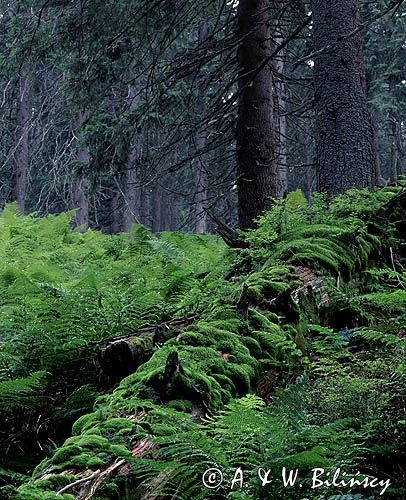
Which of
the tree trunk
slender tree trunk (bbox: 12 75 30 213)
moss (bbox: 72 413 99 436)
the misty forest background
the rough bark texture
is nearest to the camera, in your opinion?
moss (bbox: 72 413 99 436)

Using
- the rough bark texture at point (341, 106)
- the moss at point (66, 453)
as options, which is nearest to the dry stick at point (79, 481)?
the moss at point (66, 453)

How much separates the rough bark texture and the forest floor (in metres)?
0.57

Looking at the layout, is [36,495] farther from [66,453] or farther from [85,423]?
[85,423]

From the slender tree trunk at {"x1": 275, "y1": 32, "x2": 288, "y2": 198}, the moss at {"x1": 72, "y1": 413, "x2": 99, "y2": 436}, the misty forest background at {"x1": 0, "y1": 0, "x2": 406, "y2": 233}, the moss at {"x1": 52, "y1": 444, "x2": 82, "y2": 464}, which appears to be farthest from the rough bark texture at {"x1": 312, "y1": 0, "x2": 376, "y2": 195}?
the moss at {"x1": 52, "y1": 444, "x2": 82, "y2": 464}

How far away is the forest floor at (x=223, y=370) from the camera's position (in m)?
1.67

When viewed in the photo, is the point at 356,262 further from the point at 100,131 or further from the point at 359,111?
the point at 100,131

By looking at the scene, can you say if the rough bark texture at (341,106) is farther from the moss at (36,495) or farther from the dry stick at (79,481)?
the moss at (36,495)

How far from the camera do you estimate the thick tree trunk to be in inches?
268

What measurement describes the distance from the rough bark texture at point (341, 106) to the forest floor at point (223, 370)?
57 centimetres

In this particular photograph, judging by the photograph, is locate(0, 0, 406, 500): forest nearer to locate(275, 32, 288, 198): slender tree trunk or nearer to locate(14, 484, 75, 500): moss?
locate(14, 484, 75, 500): moss

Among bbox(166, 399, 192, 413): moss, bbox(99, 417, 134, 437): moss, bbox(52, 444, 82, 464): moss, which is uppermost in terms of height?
bbox(166, 399, 192, 413): moss

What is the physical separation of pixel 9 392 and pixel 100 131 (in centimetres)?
1123

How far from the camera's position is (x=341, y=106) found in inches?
229

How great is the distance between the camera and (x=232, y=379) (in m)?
2.54
